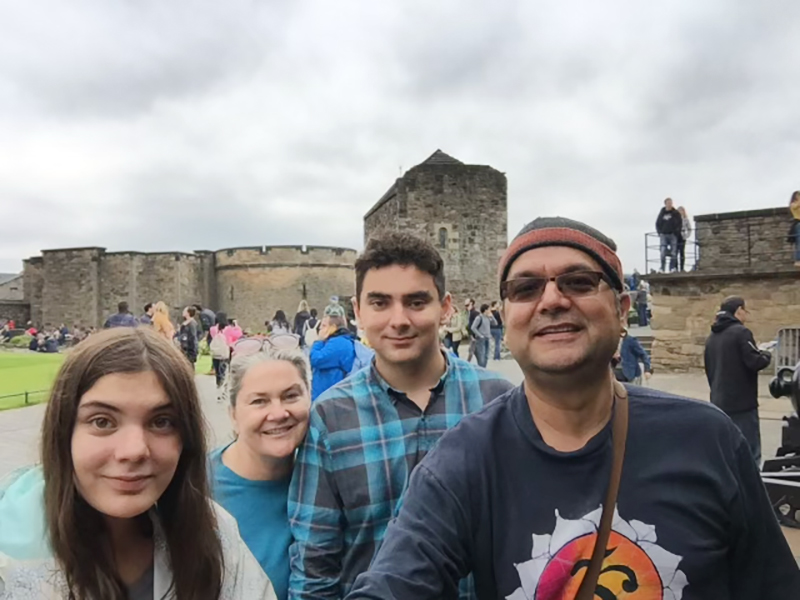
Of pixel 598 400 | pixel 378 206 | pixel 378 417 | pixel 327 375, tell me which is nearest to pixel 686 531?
pixel 598 400

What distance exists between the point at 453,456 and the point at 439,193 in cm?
2117

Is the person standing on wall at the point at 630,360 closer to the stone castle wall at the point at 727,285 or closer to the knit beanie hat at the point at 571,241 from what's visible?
the knit beanie hat at the point at 571,241

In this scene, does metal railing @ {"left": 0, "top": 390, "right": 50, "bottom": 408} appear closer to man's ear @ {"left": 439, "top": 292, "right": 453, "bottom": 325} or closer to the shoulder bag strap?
man's ear @ {"left": 439, "top": 292, "right": 453, "bottom": 325}

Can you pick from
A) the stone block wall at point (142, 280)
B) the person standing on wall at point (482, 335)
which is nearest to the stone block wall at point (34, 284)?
the stone block wall at point (142, 280)

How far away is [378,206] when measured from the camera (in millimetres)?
25500

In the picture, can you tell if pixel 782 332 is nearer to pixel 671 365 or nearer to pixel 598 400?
pixel 671 365

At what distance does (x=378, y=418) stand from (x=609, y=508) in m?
0.77

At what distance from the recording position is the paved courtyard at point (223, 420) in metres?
5.41

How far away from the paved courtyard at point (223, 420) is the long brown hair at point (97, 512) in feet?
0.52

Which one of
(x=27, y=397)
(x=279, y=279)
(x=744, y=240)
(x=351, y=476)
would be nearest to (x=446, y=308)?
(x=351, y=476)

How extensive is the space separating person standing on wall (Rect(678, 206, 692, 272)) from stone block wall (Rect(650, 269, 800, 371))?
63cm

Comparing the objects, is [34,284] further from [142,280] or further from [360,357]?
[360,357]

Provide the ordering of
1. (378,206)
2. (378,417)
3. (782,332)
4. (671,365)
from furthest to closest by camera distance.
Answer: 1. (378,206)
2. (671,365)
3. (782,332)
4. (378,417)

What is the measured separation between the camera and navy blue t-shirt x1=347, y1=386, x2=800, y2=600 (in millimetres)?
1130
